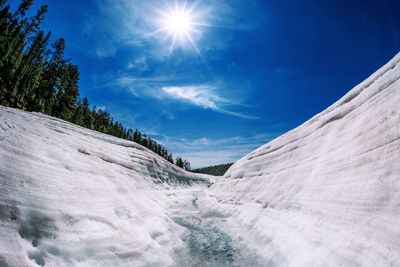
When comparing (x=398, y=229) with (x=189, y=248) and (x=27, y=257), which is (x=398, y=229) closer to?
(x=189, y=248)

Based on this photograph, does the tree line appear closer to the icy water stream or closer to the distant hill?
the icy water stream

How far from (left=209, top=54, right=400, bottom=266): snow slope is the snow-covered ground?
2 centimetres

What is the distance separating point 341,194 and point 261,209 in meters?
3.72

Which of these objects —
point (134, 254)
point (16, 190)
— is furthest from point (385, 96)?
point (16, 190)

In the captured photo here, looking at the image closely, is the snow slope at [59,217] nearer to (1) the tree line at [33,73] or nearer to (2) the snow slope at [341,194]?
(2) the snow slope at [341,194]

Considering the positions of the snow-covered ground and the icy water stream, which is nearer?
the snow-covered ground

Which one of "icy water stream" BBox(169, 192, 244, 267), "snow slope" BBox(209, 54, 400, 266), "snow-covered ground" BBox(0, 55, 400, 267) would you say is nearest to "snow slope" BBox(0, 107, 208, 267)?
"snow-covered ground" BBox(0, 55, 400, 267)

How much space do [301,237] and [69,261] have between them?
426 centimetres

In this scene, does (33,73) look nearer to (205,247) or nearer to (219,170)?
(205,247)

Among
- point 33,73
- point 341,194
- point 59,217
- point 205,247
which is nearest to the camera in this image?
point 59,217

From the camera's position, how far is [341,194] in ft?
15.7

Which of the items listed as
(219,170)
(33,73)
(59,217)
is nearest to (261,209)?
(59,217)

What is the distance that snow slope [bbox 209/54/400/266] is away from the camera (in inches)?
142

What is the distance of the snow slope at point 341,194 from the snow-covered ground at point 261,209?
22 mm
